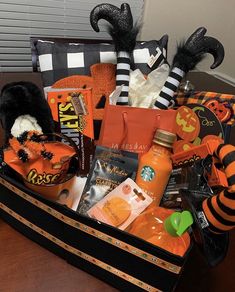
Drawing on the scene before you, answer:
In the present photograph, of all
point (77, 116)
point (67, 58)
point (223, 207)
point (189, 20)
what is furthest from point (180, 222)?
point (189, 20)

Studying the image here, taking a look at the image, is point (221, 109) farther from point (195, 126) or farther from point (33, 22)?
point (33, 22)

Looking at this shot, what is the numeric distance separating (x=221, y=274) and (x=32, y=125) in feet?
1.67

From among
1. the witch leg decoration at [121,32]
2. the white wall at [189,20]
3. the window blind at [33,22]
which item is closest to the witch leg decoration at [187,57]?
the witch leg decoration at [121,32]

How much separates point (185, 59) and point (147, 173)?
12.2 inches

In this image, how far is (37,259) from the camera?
53 cm

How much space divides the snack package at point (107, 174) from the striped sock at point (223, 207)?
0.21 meters

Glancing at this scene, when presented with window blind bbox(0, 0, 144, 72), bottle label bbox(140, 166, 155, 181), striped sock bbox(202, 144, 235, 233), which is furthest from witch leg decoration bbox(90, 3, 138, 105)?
window blind bbox(0, 0, 144, 72)

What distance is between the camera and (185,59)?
2.29 ft

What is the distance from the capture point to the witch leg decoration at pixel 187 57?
2.27 feet

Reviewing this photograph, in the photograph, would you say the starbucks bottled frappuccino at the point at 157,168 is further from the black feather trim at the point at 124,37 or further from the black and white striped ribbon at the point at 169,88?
the black feather trim at the point at 124,37

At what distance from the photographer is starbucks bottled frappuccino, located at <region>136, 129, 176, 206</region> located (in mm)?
595

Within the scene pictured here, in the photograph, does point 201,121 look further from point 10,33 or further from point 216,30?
point 216,30

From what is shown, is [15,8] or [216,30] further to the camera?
[216,30]

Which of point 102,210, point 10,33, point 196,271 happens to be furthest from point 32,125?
point 10,33
